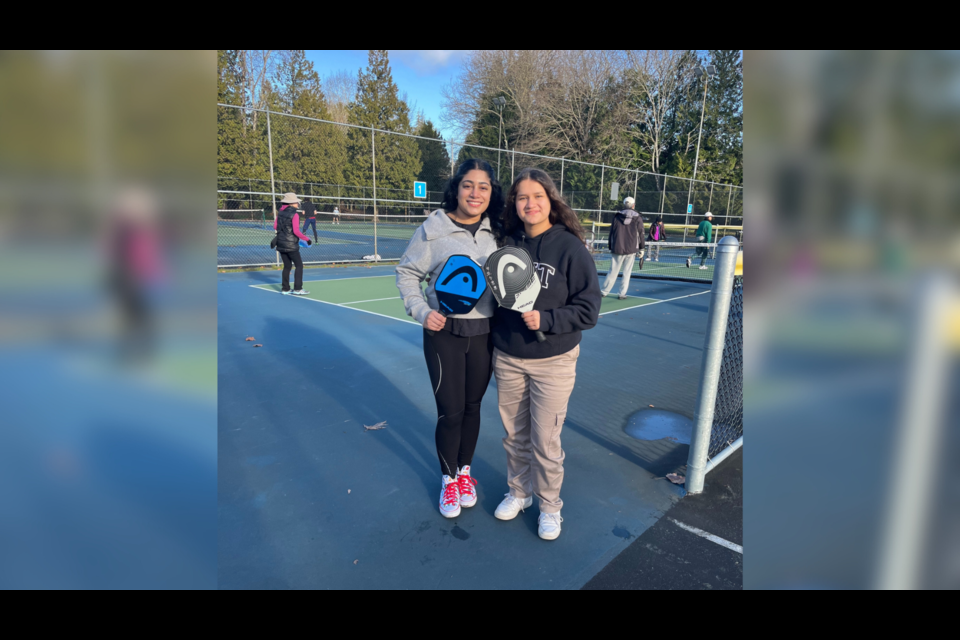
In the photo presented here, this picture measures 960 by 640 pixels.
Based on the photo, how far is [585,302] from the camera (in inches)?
101

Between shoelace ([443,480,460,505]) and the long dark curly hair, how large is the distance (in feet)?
5.07

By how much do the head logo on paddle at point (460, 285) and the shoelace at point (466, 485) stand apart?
1110 mm

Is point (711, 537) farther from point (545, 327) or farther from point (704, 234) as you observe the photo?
point (704, 234)

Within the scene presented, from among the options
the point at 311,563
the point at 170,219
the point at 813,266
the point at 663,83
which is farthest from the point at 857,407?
the point at 663,83

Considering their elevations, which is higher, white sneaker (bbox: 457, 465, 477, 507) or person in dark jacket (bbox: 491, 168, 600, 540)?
person in dark jacket (bbox: 491, 168, 600, 540)

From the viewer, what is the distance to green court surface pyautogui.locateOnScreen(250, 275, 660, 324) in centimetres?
871

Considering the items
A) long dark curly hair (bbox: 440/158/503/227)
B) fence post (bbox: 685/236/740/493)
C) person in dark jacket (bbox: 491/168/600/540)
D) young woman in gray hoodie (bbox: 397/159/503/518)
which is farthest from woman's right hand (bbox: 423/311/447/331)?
fence post (bbox: 685/236/740/493)

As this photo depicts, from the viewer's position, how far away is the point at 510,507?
2.96 meters

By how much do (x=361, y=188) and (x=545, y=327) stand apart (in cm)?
2159

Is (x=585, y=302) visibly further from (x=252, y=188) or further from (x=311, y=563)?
(x=252, y=188)

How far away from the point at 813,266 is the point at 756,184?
0.13 metres

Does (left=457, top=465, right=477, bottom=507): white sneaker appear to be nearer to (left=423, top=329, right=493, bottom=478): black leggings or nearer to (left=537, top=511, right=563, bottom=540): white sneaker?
(left=423, top=329, right=493, bottom=478): black leggings

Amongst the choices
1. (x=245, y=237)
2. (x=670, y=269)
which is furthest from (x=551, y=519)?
(x=245, y=237)

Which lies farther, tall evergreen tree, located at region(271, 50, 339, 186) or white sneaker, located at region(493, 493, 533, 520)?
tall evergreen tree, located at region(271, 50, 339, 186)
